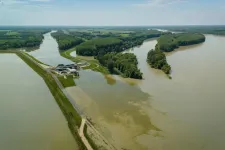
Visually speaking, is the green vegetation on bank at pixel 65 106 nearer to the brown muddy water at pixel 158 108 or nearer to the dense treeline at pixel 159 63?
the brown muddy water at pixel 158 108

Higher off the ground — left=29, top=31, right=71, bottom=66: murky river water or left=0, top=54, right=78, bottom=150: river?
left=0, top=54, right=78, bottom=150: river

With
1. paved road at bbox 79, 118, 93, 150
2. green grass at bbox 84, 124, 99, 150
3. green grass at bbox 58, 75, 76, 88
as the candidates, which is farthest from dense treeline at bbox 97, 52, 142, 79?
green grass at bbox 84, 124, 99, 150

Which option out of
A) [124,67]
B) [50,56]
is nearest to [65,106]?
[124,67]

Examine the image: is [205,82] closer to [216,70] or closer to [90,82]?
[216,70]

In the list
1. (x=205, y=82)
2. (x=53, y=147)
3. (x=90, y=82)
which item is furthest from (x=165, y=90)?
(x=53, y=147)

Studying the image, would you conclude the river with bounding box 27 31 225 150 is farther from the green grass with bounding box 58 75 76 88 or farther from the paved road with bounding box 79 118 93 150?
the paved road with bounding box 79 118 93 150

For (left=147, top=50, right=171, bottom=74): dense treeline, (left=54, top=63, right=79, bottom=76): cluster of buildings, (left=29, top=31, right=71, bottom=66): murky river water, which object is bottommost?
(left=29, top=31, right=71, bottom=66): murky river water

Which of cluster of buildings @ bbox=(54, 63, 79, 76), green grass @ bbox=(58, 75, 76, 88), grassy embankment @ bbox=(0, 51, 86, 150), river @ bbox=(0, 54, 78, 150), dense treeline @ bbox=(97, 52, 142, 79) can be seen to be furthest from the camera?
cluster of buildings @ bbox=(54, 63, 79, 76)

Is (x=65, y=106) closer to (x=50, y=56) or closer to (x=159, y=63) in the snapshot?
(x=159, y=63)
